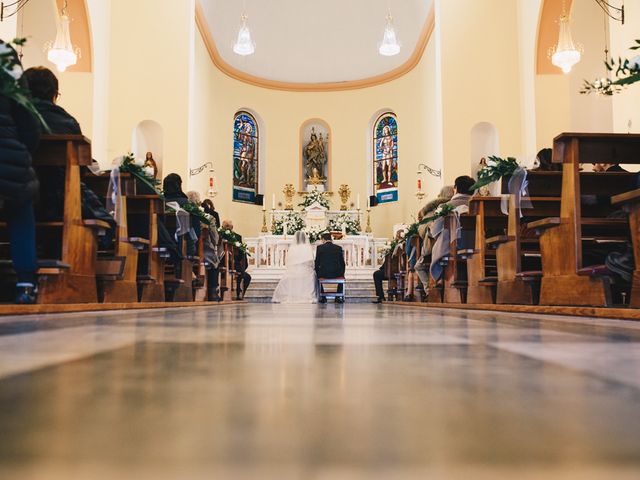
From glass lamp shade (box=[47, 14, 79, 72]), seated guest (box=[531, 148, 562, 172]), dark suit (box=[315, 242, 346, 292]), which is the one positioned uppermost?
glass lamp shade (box=[47, 14, 79, 72])

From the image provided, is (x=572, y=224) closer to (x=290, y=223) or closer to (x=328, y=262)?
(x=328, y=262)

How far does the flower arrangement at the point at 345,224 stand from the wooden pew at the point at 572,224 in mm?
9463

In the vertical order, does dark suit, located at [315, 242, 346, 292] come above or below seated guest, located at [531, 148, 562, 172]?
below

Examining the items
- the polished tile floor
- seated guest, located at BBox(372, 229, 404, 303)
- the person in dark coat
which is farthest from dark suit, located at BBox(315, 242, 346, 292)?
the polished tile floor

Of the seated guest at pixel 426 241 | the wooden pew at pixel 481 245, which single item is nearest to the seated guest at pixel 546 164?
the wooden pew at pixel 481 245

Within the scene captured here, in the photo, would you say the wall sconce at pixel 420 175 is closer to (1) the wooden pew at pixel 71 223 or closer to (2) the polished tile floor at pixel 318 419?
(1) the wooden pew at pixel 71 223

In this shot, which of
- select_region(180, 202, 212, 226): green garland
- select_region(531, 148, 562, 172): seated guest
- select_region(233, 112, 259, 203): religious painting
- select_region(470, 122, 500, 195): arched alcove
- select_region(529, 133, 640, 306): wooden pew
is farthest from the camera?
select_region(233, 112, 259, 203): religious painting

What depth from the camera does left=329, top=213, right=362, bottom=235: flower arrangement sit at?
43.2 ft

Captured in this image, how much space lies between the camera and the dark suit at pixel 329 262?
30.4ft

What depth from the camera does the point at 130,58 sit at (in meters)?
10.1

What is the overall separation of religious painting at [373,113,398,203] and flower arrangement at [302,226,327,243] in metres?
2.29

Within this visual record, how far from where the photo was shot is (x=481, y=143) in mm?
10648

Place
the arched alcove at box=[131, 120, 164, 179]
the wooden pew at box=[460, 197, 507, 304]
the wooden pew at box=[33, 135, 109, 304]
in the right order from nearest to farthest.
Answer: the wooden pew at box=[33, 135, 109, 304]
the wooden pew at box=[460, 197, 507, 304]
the arched alcove at box=[131, 120, 164, 179]

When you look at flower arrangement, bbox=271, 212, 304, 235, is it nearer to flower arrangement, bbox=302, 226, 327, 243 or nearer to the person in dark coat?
flower arrangement, bbox=302, 226, 327, 243
